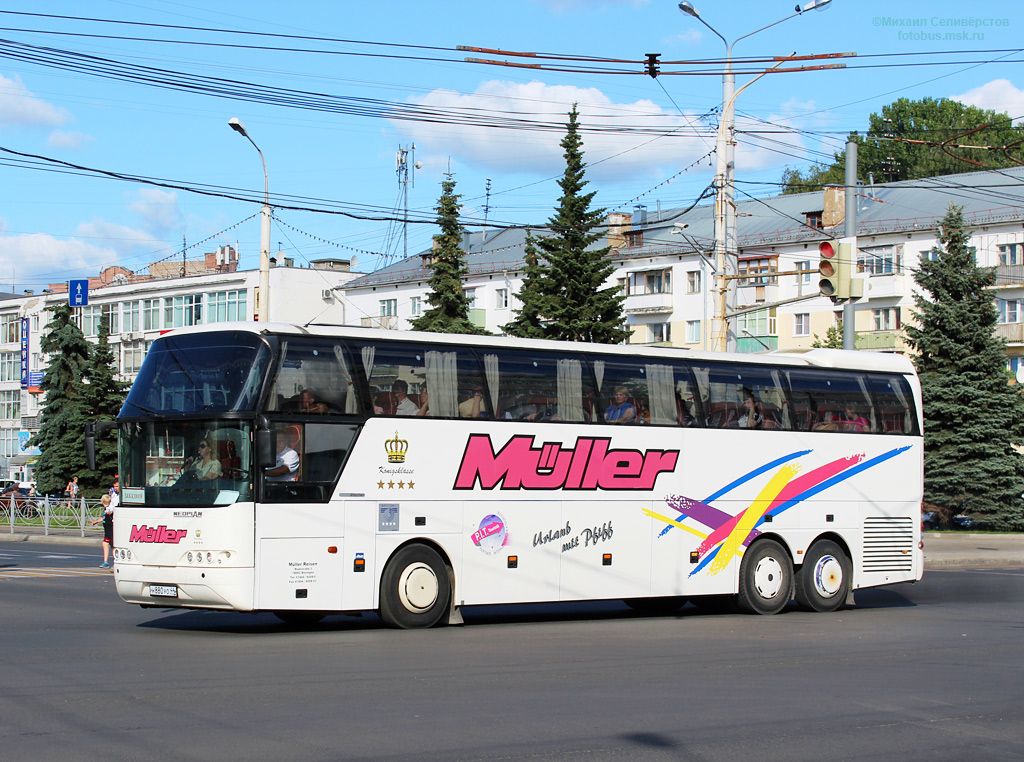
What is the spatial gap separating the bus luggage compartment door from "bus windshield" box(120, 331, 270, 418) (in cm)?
167

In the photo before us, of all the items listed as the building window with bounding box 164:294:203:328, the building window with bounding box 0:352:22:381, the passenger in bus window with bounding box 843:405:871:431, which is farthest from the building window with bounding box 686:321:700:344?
the building window with bounding box 0:352:22:381

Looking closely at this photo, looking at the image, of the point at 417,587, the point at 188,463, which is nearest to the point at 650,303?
the point at 417,587

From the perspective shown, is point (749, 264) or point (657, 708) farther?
point (749, 264)

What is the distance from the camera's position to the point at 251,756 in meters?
7.48

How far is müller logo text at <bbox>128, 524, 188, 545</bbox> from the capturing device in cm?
1372

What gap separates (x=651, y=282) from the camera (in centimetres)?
7062

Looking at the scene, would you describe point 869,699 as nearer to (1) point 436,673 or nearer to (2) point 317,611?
(1) point 436,673

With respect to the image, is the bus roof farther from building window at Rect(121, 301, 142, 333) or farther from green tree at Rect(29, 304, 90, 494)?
building window at Rect(121, 301, 142, 333)

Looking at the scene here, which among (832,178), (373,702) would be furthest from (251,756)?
(832,178)

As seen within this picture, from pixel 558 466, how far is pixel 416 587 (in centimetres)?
256

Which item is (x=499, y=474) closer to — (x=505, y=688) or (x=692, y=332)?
(x=505, y=688)

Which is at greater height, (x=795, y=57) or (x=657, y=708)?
(x=795, y=57)

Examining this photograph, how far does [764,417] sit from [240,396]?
8211mm

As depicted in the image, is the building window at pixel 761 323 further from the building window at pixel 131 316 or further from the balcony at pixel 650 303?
the building window at pixel 131 316
